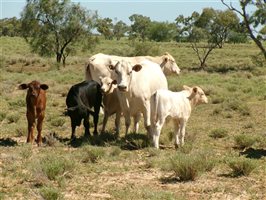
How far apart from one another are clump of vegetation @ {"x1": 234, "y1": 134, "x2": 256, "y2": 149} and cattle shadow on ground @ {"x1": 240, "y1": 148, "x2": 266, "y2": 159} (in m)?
0.44

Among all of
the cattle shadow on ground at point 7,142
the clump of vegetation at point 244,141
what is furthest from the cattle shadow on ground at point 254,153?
the cattle shadow on ground at point 7,142

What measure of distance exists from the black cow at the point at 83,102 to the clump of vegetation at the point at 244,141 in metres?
3.81

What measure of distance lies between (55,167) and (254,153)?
4.54 meters

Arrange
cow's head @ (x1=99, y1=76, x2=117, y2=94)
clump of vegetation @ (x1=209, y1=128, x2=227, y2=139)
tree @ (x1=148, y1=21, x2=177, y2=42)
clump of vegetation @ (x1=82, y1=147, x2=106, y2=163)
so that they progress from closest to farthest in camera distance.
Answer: clump of vegetation @ (x1=82, y1=147, x2=106, y2=163) → cow's head @ (x1=99, y1=76, x2=117, y2=94) → clump of vegetation @ (x1=209, y1=128, x2=227, y2=139) → tree @ (x1=148, y1=21, x2=177, y2=42)

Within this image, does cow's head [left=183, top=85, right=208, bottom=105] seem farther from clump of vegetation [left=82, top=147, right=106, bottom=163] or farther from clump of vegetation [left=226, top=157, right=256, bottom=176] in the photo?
clump of vegetation [left=226, top=157, right=256, bottom=176]

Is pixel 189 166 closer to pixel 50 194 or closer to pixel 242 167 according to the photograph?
pixel 242 167

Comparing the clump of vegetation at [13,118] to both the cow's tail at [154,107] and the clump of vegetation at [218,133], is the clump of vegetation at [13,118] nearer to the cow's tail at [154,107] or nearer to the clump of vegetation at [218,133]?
the cow's tail at [154,107]

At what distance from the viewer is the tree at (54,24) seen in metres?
41.0

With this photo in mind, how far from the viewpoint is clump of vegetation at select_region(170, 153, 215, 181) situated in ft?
26.0

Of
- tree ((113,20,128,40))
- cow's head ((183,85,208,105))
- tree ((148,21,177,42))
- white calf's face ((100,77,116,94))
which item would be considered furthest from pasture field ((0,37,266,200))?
tree ((113,20,128,40))

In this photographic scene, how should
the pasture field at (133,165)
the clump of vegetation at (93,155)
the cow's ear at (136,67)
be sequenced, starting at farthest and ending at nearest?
the cow's ear at (136,67)
the clump of vegetation at (93,155)
the pasture field at (133,165)

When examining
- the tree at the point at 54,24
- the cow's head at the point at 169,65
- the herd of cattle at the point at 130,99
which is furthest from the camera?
the tree at the point at 54,24

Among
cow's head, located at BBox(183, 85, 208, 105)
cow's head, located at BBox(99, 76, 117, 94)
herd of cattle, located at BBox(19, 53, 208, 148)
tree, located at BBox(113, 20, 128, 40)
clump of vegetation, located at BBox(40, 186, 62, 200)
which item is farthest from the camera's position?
tree, located at BBox(113, 20, 128, 40)

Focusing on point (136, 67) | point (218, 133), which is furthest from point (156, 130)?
point (218, 133)
